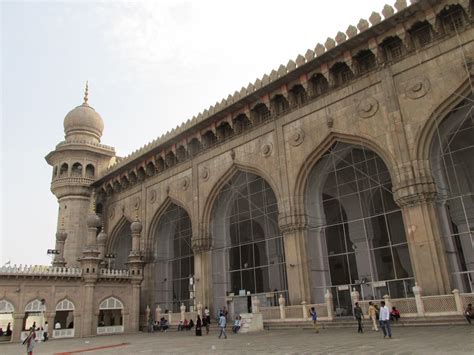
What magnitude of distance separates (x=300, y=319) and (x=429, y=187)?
20.3 feet

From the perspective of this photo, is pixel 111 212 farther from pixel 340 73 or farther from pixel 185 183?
pixel 340 73

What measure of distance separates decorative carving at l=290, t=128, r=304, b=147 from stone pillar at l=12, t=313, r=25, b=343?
1371cm

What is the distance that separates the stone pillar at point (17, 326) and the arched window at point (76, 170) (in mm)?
11182

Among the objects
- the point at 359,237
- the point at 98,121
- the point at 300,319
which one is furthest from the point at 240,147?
the point at 98,121

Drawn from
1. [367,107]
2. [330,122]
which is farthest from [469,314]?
[330,122]

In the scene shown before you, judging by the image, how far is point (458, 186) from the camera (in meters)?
15.3

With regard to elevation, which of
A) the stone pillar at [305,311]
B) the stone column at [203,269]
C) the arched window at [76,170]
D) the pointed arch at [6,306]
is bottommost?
the stone pillar at [305,311]

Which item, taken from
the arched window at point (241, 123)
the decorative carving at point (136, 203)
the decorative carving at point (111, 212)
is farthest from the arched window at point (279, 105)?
the decorative carving at point (111, 212)

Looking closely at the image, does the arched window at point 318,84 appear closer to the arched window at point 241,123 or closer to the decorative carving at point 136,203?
the arched window at point 241,123

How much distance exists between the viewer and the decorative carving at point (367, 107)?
14.7 m

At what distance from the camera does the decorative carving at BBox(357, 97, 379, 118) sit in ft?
48.2

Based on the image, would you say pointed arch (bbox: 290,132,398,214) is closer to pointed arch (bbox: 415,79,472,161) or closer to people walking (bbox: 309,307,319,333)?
pointed arch (bbox: 415,79,472,161)

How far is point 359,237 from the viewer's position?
60.9 ft

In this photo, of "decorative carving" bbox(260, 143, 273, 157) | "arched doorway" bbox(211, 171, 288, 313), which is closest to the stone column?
"arched doorway" bbox(211, 171, 288, 313)
